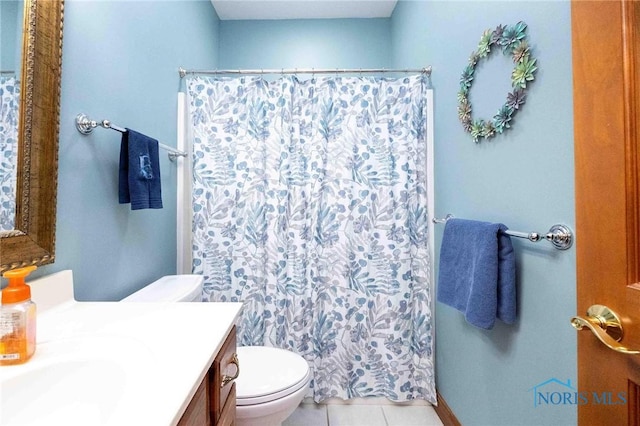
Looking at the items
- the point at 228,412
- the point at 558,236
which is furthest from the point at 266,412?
the point at 558,236

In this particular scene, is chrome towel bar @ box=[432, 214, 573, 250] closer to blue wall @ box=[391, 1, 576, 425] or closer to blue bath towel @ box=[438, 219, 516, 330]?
blue wall @ box=[391, 1, 576, 425]

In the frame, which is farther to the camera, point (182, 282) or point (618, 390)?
point (182, 282)

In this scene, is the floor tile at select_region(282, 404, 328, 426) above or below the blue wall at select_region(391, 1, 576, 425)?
below

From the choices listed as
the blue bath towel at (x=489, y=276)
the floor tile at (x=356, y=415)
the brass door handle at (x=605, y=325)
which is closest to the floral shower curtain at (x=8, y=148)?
the brass door handle at (x=605, y=325)

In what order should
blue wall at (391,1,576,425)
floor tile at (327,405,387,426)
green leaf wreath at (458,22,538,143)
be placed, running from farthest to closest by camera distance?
1. floor tile at (327,405,387,426)
2. green leaf wreath at (458,22,538,143)
3. blue wall at (391,1,576,425)

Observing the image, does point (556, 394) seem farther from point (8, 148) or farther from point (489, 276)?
point (8, 148)

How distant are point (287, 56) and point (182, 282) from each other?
1939mm

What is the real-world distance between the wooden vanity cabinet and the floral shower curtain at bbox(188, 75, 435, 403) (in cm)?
80

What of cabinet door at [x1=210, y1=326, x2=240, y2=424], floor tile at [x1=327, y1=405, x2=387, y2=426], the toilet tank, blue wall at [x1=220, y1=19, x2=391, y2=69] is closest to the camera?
cabinet door at [x1=210, y1=326, x2=240, y2=424]

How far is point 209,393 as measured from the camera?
0.67m

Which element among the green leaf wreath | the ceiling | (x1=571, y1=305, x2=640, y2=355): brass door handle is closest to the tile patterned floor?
(x1=571, y1=305, x2=640, y2=355): brass door handle

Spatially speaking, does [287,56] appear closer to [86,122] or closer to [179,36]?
[179,36]

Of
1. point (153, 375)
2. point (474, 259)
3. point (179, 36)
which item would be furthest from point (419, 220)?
point (179, 36)

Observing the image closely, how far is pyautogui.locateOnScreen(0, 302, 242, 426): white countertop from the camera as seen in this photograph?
0.47 m
